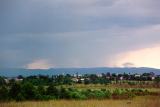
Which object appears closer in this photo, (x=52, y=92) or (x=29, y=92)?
(x=29, y=92)

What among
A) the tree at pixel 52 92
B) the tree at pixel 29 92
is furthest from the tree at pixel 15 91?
the tree at pixel 52 92

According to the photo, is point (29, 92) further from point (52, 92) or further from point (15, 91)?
point (52, 92)

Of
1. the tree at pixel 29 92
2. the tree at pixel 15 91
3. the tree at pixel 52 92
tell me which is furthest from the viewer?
the tree at pixel 52 92

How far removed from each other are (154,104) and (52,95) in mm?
11150

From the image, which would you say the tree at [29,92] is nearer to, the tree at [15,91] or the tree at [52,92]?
the tree at [15,91]

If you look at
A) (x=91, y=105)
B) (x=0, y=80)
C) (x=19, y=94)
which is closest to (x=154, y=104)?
(x=91, y=105)

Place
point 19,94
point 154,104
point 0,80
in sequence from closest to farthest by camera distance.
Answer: point 154,104 → point 19,94 → point 0,80

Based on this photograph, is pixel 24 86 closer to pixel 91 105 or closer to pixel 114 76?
pixel 91 105

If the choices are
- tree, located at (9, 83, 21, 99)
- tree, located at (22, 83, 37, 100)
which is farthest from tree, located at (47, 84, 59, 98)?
tree, located at (9, 83, 21, 99)

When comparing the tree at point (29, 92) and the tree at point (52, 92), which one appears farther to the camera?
the tree at point (52, 92)

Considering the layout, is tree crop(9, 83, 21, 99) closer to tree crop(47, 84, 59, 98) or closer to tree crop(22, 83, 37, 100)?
tree crop(22, 83, 37, 100)

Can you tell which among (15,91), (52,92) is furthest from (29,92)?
(52,92)

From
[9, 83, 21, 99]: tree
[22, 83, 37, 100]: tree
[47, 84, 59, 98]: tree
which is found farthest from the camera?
[47, 84, 59, 98]: tree

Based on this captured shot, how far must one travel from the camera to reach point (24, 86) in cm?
2938
